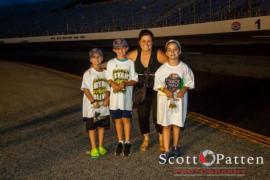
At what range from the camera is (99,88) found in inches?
197

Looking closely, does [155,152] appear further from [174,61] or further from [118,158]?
[174,61]

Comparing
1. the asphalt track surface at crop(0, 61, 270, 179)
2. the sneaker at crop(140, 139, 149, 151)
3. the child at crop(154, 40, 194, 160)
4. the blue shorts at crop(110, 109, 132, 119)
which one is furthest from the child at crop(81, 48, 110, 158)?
the child at crop(154, 40, 194, 160)

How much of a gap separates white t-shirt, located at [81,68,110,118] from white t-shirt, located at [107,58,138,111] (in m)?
0.12

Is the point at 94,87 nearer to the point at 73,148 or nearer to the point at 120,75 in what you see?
the point at 120,75

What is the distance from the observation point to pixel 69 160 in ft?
16.0

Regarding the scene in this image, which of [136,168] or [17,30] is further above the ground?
[17,30]

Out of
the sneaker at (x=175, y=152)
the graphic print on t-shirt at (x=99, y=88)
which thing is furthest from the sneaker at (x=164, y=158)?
the graphic print on t-shirt at (x=99, y=88)

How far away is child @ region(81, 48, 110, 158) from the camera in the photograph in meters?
4.98

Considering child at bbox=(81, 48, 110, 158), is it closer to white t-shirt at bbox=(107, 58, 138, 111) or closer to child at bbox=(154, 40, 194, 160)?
white t-shirt at bbox=(107, 58, 138, 111)

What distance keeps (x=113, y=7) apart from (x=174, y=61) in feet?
174

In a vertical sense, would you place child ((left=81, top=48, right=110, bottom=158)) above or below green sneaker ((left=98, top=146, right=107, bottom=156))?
above

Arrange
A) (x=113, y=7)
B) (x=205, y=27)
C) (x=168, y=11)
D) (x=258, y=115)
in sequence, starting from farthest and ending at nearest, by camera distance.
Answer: (x=113, y=7) < (x=168, y=11) < (x=205, y=27) < (x=258, y=115)

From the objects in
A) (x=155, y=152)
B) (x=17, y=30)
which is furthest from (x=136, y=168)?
(x=17, y=30)

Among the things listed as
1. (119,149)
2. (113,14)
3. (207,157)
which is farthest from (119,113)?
(113,14)
